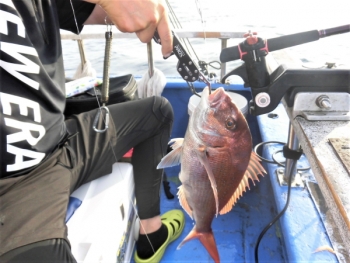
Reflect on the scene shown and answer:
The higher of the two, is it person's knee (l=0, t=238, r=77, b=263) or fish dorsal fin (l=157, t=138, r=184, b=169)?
fish dorsal fin (l=157, t=138, r=184, b=169)

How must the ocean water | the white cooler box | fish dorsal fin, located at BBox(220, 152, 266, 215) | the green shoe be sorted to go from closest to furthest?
fish dorsal fin, located at BBox(220, 152, 266, 215), the white cooler box, the green shoe, the ocean water


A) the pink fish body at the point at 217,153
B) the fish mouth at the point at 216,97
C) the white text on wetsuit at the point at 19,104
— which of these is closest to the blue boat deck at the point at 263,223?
the pink fish body at the point at 217,153

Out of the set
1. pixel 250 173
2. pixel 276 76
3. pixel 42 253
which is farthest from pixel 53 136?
pixel 276 76

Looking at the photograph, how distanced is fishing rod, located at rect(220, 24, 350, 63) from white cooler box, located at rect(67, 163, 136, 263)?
2.81 ft

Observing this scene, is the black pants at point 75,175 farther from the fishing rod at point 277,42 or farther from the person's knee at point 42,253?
the fishing rod at point 277,42

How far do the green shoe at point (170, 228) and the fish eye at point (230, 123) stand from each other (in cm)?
105

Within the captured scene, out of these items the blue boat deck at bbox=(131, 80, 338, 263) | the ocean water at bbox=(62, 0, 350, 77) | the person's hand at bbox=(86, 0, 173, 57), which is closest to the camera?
the person's hand at bbox=(86, 0, 173, 57)

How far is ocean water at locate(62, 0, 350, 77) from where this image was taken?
515cm

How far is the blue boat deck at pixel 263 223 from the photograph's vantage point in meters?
1.46

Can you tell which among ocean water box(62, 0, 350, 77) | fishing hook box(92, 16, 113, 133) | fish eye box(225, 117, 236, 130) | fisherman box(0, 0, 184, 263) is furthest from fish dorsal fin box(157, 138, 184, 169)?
ocean water box(62, 0, 350, 77)

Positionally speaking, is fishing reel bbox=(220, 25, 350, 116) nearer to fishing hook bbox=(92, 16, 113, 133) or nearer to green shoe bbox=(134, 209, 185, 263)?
fishing hook bbox=(92, 16, 113, 133)

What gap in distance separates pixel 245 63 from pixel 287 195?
31.2 inches

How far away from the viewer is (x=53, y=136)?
142 cm

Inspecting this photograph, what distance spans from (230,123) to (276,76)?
41 cm
